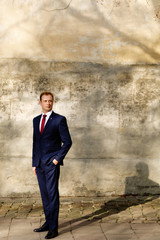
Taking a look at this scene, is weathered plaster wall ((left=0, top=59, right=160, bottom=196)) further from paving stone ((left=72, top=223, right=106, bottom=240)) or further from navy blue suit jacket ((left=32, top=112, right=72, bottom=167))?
navy blue suit jacket ((left=32, top=112, right=72, bottom=167))

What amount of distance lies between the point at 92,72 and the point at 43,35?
1.16m

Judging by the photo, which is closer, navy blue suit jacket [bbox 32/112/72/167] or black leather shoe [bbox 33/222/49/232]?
navy blue suit jacket [bbox 32/112/72/167]

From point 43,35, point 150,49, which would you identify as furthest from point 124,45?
point 43,35

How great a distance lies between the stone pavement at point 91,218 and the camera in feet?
16.5

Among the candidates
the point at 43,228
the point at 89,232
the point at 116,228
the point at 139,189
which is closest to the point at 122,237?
the point at 116,228

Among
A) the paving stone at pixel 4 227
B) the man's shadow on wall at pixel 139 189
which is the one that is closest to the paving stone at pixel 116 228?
the man's shadow on wall at pixel 139 189

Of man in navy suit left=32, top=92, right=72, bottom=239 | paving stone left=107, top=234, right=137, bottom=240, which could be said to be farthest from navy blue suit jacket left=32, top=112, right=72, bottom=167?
paving stone left=107, top=234, right=137, bottom=240

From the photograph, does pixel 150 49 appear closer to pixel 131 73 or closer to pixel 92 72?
pixel 131 73

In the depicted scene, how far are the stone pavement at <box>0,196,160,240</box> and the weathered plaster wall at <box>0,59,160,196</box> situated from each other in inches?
12.2

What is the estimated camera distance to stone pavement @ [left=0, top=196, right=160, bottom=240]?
503 cm

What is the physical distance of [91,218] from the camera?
5750 millimetres

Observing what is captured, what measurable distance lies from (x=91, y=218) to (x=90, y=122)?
1.89 metres

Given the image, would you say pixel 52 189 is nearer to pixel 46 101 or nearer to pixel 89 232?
pixel 89 232

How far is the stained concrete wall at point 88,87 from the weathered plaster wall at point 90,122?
0.02 m
